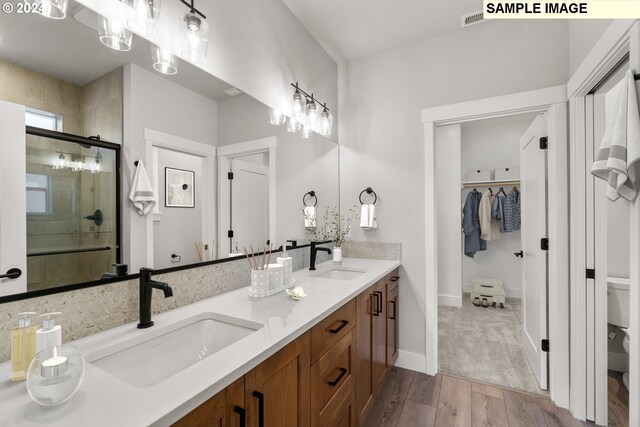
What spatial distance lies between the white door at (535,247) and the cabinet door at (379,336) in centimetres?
115

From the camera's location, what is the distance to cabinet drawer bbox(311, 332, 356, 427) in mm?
1264

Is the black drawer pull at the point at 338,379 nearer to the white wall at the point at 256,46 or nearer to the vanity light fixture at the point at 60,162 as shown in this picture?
the vanity light fixture at the point at 60,162

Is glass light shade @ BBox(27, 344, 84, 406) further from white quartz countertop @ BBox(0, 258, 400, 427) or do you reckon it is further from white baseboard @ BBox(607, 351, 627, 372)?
white baseboard @ BBox(607, 351, 627, 372)

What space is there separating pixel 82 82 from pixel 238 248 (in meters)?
1.03

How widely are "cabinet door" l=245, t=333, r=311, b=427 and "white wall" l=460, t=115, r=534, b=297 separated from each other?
442 cm

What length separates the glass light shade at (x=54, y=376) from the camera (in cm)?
65

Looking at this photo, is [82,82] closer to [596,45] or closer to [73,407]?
[73,407]

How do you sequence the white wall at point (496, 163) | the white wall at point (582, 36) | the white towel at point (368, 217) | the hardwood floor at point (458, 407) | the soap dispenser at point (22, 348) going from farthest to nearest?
1. the white wall at point (496, 163)
2. the white towel at point (368, 217)
3. the hardwood floor at point (458, 407)
4. the white wall at point (582, 36)
5. the soap dispenser at point (22, 348)

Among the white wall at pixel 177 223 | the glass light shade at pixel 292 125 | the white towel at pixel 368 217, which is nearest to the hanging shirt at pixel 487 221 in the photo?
the white towel at pixel 368 217

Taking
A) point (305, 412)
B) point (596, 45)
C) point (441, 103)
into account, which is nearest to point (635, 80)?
point (596, 45)

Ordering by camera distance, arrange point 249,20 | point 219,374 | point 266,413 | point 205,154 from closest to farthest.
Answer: point 219,374, point 266,413, point 205,154, point 249,20

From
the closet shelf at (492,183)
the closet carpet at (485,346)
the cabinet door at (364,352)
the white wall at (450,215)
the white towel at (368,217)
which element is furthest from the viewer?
the closet shelf at (492,183)

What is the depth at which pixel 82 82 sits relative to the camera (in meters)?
1.05

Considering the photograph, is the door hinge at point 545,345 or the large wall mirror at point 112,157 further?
the door hinge at point 545,345
